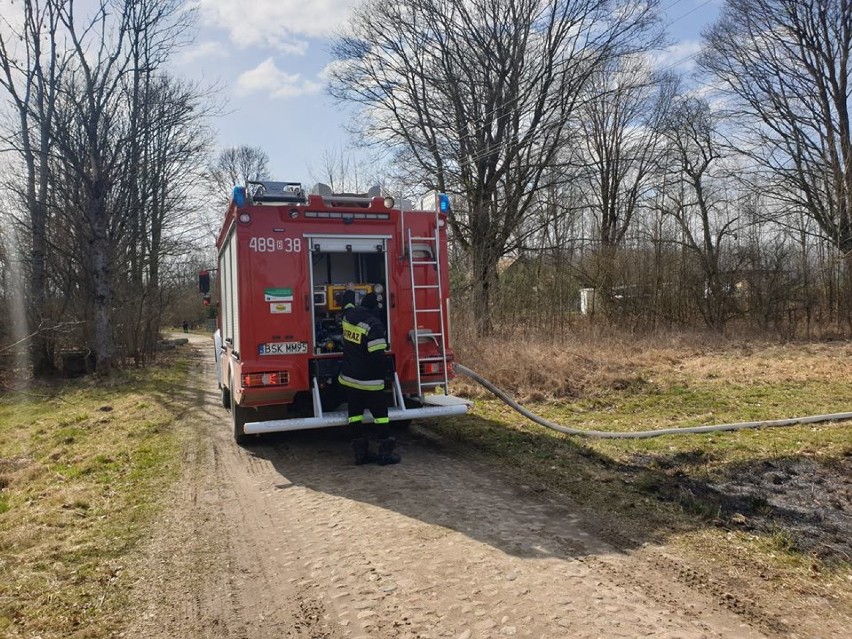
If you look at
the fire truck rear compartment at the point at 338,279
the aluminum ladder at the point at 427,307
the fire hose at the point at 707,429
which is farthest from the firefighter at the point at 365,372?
the fire hose at the point at 707,429

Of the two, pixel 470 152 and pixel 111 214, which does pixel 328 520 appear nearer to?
pixel 111 214

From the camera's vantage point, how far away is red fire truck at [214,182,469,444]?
6906 millimetres

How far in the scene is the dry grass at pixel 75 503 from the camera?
3.67 meters

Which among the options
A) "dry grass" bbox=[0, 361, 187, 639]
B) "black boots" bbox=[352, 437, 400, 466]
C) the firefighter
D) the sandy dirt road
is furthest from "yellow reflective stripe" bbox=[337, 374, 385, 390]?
"dry grass" bbox=[0, 361, 187, 639]

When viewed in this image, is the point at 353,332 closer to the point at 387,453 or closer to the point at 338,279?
the point at 387,453

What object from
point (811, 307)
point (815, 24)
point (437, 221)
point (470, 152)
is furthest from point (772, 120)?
point (437, 221)

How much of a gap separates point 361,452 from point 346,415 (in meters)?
0.45

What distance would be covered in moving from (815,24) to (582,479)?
26.5m

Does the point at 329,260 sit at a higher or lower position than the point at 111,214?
lower

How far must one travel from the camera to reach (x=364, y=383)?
6660 mm

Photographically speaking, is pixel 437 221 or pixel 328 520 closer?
pixel 328 520

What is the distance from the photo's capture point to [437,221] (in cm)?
769

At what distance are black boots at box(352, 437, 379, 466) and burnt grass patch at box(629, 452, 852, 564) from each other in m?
2.78

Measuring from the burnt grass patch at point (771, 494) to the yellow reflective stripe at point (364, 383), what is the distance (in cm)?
272
